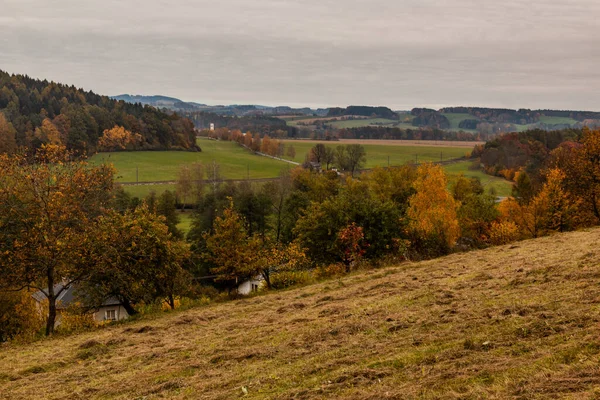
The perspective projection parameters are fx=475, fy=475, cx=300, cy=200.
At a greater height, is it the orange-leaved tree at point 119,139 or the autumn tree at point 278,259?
the orange-leaved tree at point 119,139

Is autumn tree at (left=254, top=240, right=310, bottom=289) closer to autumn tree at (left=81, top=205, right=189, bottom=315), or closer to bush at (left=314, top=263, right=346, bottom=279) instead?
bush at (left=314, top=263, right=346, bottom=279)

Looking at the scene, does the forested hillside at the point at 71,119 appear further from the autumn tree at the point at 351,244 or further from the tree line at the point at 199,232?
the autumn tree at the point at 351,244

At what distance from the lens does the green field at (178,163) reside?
4742 inches

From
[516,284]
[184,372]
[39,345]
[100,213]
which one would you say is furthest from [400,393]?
[100,213]

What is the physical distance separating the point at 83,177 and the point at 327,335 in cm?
Answer: 1440

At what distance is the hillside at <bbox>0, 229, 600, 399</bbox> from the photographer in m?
8.84

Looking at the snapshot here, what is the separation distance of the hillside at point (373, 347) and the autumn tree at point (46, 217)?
3.48 metres

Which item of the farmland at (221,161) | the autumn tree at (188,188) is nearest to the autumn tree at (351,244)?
the autumn tree at (188,188)

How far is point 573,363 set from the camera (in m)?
8.45

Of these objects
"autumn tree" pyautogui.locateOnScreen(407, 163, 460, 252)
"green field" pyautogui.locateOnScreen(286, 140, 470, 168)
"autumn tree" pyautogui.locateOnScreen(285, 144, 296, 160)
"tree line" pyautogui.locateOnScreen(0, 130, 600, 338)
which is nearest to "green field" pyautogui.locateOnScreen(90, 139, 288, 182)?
"autumn tree" pyautogui.locateOnScreen(285, 144, 296, 160)

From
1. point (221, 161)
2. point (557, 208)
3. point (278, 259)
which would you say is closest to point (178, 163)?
point (221, 161)

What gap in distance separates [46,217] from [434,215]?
29.2 meters

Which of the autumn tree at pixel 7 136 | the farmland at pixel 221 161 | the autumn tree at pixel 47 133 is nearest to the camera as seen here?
the autumn tree at pixel 7 136

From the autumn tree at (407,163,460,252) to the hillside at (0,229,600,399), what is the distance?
55.9 ft
